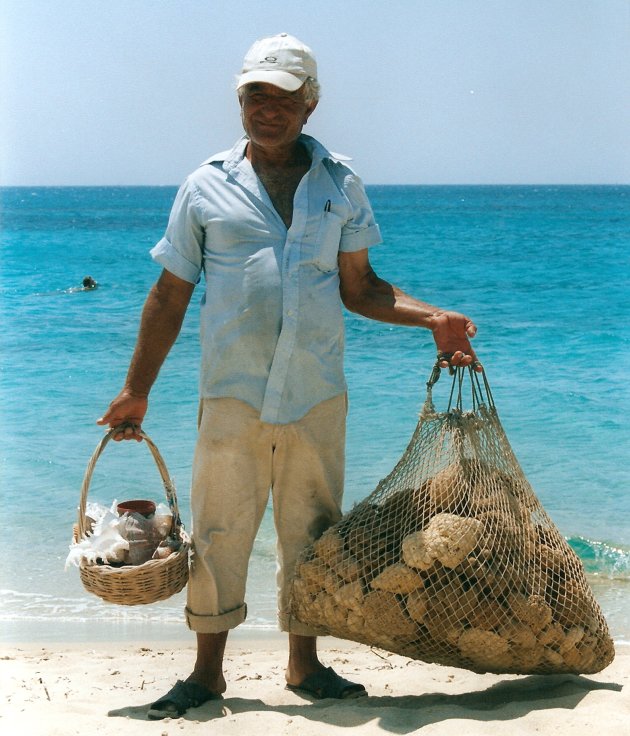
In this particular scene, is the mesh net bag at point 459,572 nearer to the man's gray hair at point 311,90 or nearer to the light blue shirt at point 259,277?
the light blue shirt at point 259,277

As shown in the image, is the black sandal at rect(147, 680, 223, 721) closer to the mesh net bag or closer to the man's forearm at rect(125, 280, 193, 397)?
the mesh net bag

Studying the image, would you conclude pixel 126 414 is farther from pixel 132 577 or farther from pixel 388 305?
pixel 388 305

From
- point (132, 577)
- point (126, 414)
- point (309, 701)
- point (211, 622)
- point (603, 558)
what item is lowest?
point (603, 558)

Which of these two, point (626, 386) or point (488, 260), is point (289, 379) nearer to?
point (626, 386)

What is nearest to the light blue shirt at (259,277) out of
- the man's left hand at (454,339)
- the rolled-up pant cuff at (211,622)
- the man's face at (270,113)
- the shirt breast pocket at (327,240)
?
the shirt breast pocket at (327,240)

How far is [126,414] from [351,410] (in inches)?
242

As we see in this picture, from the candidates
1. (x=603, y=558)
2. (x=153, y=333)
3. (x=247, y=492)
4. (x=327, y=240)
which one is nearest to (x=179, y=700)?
(x=247, y=492)

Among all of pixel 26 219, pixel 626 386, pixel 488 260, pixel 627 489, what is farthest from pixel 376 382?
pixel 26 219

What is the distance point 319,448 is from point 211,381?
41 cm

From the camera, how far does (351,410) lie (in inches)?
371

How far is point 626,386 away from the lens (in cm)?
1112

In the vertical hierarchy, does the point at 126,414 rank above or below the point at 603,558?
above

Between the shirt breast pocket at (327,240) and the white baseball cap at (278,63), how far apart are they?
0.41 m

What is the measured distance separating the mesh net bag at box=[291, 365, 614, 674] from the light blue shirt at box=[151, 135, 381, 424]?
418mm
